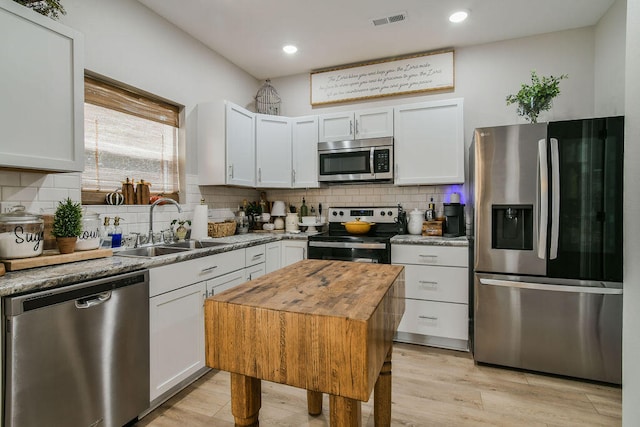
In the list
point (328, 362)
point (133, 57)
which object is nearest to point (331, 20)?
point (133, 57)

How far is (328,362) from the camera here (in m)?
0.95

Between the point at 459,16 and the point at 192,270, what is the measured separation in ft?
9.82

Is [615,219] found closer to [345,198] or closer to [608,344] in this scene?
[608,344]

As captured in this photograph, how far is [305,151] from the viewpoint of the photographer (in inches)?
147

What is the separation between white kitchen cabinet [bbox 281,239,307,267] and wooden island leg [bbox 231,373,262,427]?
84.7 inches

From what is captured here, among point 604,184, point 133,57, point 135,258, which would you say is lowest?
point 135,258

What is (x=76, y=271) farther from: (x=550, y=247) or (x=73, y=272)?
(x=550, y=247)

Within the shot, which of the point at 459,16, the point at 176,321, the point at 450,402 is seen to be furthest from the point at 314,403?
the point at 459,16

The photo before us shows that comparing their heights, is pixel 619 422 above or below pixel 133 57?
below

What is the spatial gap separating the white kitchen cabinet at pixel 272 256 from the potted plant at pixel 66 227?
5.22 feet

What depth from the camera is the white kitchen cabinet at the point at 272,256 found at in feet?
10.5

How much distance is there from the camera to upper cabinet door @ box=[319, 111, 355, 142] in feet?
11.6

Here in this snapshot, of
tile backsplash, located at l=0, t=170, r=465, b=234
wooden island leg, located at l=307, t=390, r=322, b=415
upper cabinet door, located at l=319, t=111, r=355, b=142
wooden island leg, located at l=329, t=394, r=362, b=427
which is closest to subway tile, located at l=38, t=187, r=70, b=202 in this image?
tile backsplash, located at l=0, t=170, r=465, b=234

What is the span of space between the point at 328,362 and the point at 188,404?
1649mm
